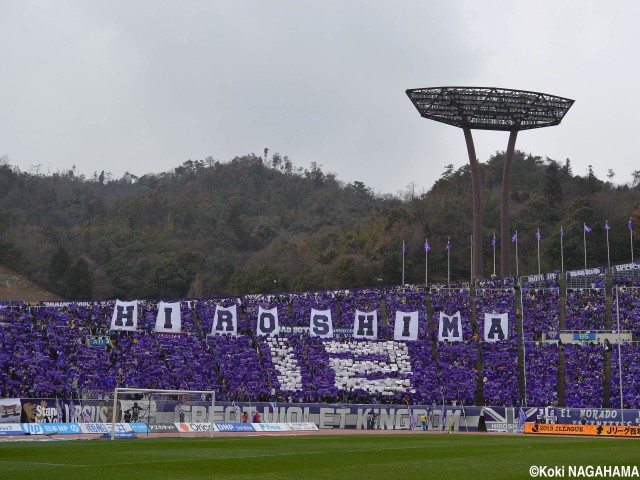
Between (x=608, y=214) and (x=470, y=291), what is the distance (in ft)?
153

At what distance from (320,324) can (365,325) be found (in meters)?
3.43

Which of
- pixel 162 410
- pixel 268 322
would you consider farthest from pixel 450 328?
pixel 162 410

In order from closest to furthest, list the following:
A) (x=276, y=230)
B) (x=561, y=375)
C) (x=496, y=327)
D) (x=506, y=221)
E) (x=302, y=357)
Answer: (x=561, y=375) < (x=496, y=327) < (x=302, y=357) < (x=506, y=221) < (x=276, y=230)

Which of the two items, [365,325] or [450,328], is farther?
[365,325]

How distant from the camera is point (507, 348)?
217 feet

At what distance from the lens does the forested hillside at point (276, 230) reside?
350ft

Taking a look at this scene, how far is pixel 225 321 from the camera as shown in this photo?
64.1 metres

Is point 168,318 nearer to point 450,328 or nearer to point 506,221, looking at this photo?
point 450,328

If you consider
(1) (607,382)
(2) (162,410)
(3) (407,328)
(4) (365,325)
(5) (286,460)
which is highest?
(4) (365,325)

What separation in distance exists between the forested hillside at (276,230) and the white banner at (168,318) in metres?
42.0

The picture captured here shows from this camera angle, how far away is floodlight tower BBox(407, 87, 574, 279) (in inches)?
2798

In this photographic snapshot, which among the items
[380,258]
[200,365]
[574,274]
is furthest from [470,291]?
[380,258]

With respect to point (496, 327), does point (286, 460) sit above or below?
below

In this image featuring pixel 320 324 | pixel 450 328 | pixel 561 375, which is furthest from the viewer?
pixel 320 324
